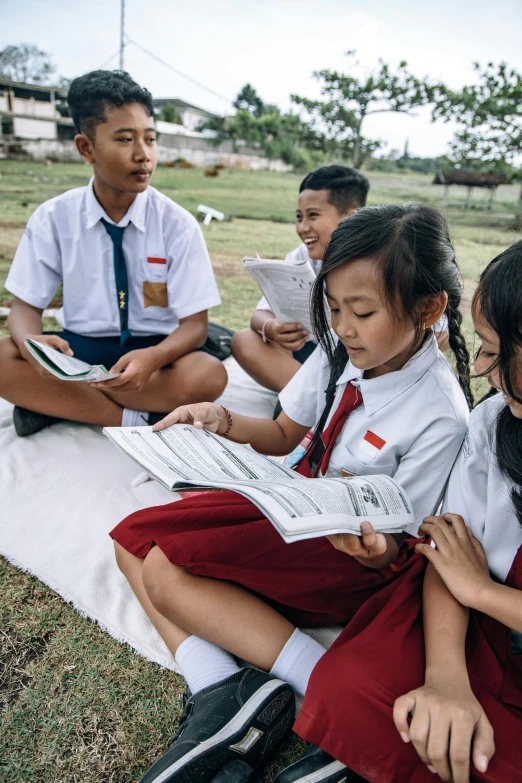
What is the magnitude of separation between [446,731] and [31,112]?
2666 cm

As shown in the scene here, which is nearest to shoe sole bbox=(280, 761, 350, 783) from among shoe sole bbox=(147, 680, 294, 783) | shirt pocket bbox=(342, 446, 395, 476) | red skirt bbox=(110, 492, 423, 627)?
shoe sole bbox=(147, 680, 294, 783)

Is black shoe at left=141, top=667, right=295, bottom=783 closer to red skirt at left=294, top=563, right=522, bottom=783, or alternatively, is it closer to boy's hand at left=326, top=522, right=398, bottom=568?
red skirt at left=294, top=563, right=522, bottom=783

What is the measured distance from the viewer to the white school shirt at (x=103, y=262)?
8.16 feet

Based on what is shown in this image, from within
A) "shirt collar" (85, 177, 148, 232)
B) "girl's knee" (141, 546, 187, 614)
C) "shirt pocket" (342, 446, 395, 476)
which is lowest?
"girl's knee" (141, 546, 187, 614)

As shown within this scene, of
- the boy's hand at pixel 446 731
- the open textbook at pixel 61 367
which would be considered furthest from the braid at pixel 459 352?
the open textbook at pixel 61 367

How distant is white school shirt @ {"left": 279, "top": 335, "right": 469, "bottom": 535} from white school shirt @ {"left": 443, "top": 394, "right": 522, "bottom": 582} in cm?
5

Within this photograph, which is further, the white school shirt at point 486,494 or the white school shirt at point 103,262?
the white school shirt at point 103,262

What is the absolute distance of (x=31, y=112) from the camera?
2312cm

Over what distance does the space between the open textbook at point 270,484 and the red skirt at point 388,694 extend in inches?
8.7

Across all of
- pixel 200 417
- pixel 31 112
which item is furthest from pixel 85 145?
pixel 31 112

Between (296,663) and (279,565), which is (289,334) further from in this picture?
(296,663)

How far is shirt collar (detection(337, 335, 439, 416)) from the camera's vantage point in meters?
1.43

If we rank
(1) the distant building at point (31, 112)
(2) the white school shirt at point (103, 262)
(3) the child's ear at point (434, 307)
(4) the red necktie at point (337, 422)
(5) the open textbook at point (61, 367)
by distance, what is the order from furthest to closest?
(1) the distant building at point (31, 112)
(2) the white school shirt at point (103, 262)
(5) the open textbook at point (61, 367)
(4) the red necktie at point (337, 422)
(3) the child's ear at point (434, 307)

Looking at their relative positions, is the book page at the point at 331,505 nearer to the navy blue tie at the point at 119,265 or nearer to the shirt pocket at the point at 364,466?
the shirt pocket at the point at 364,466
